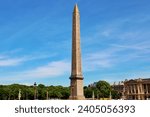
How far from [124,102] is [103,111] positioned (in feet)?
2.84

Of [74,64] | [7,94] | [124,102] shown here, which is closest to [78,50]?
[74,64]

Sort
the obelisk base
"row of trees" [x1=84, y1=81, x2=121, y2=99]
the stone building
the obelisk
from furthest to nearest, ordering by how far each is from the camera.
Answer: the stone building → "row of trees" [x1=84, y1=81, x2=121, y2=99] → the obelisk base → the obelisk

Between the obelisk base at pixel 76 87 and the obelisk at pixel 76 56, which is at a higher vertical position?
the obelisk at pixel 76 56

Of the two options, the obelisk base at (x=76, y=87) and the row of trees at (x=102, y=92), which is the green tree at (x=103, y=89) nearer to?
the row of trees at (x=102, y=92)

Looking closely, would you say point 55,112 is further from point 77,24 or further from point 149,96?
point 149,96

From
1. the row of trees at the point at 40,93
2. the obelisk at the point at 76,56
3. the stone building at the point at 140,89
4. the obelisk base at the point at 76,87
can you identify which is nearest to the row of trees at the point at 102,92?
the row of trees at the point at 40,93

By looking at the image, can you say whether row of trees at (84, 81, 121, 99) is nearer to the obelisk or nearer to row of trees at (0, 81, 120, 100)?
row of trees at (0, 81, 120, 100)

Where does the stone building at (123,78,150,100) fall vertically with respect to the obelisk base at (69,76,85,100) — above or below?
above

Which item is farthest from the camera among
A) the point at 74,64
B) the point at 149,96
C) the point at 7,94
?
the point at 149,96

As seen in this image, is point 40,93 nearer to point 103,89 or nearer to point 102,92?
point 102,92

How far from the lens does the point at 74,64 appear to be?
38.3 meters

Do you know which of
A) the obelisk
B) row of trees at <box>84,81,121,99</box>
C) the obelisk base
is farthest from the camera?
row of trees at <box>84,81,121,99</box>

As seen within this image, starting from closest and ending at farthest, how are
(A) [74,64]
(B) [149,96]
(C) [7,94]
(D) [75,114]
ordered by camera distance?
(D) [75,114], (A) [74,64], (C) [7,94], (B) [149,96]

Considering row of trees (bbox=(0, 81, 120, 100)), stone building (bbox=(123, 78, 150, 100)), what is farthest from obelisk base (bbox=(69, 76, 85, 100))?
stone building (bbox=(123, 78, 150, 100))
